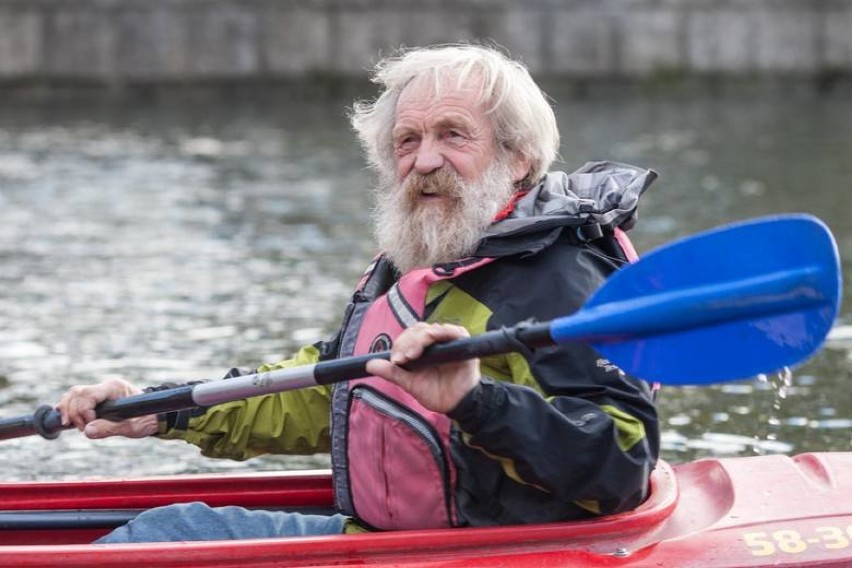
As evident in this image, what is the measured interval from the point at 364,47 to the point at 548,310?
16.4 meters

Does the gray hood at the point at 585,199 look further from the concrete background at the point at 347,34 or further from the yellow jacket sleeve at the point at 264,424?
the concrete background at the point at 347,34

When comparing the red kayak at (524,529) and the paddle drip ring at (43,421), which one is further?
the paddle drip ring at (43,421)

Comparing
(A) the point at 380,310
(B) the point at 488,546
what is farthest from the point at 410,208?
(B) the point at 488,546

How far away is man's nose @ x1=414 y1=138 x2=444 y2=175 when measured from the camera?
146 inches

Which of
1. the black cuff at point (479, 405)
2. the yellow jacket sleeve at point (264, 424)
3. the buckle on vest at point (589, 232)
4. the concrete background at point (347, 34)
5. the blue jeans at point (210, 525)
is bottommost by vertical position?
the concrete background at point (347, 34)

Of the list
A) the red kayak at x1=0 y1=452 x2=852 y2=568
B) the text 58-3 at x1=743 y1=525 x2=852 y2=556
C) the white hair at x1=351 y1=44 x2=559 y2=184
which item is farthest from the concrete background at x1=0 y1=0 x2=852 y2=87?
the text 58-3 at x1=743 y1=525 x2=852 y2=556

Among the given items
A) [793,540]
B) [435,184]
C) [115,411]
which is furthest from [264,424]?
[793,540]

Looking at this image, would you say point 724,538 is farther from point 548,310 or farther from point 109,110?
point 109,110

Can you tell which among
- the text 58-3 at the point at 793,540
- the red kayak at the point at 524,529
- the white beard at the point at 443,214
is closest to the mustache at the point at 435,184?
the white beard at the point at 443,214

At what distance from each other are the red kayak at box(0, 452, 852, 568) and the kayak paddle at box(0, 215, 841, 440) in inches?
14.3

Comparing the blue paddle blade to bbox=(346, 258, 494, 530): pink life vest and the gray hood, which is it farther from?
bbox=(346, 258, 494, 530): pink life vest

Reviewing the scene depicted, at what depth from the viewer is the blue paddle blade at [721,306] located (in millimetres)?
3191

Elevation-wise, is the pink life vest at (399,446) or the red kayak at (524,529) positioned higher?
the pink life vest at (399,446)

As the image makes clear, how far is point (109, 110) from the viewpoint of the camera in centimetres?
1884
